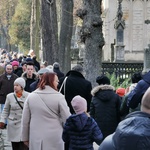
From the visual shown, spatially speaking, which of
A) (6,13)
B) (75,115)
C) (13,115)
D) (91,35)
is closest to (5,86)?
(91,35)

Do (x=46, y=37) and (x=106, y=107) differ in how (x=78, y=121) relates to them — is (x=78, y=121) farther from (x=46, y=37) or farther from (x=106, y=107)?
(x=46, y=37)

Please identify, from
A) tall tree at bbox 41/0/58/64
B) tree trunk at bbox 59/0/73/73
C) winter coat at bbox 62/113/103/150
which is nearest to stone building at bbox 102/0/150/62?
tree trunk at bbox 59/0/73/73

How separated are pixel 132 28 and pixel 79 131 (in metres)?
42.4

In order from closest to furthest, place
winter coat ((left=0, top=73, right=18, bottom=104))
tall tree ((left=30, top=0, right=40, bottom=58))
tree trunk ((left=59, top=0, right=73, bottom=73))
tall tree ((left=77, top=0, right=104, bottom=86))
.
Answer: winter coat ((left=0, top=73, right=18, bottom=104))
tall tree ((left=77, top=0, right=104, bottom=86))
tree trunk ((left=59, top=0, right=73, bottom=73))
tall tree ((left=30, top=0, right=40, bottom=58))

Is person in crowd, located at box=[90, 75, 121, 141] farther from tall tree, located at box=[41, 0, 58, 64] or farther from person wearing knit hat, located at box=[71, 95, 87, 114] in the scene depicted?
tall tree, located at box=[41, 0, 58, 64]

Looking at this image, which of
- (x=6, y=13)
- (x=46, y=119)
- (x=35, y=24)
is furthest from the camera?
(x=6, y=13)

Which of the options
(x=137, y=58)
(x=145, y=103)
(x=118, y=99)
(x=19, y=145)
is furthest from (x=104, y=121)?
(x=137, y=58)

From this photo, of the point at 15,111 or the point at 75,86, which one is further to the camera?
the point at 75,86

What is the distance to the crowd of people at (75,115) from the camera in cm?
353

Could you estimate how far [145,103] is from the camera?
3805 mm

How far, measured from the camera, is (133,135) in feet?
11.1

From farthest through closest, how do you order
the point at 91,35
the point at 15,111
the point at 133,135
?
the point at 91,35, the point at 15,111, the point at 133,135

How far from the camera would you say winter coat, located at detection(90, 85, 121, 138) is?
895cm

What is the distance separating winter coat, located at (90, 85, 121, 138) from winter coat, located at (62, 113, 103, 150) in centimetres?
175
